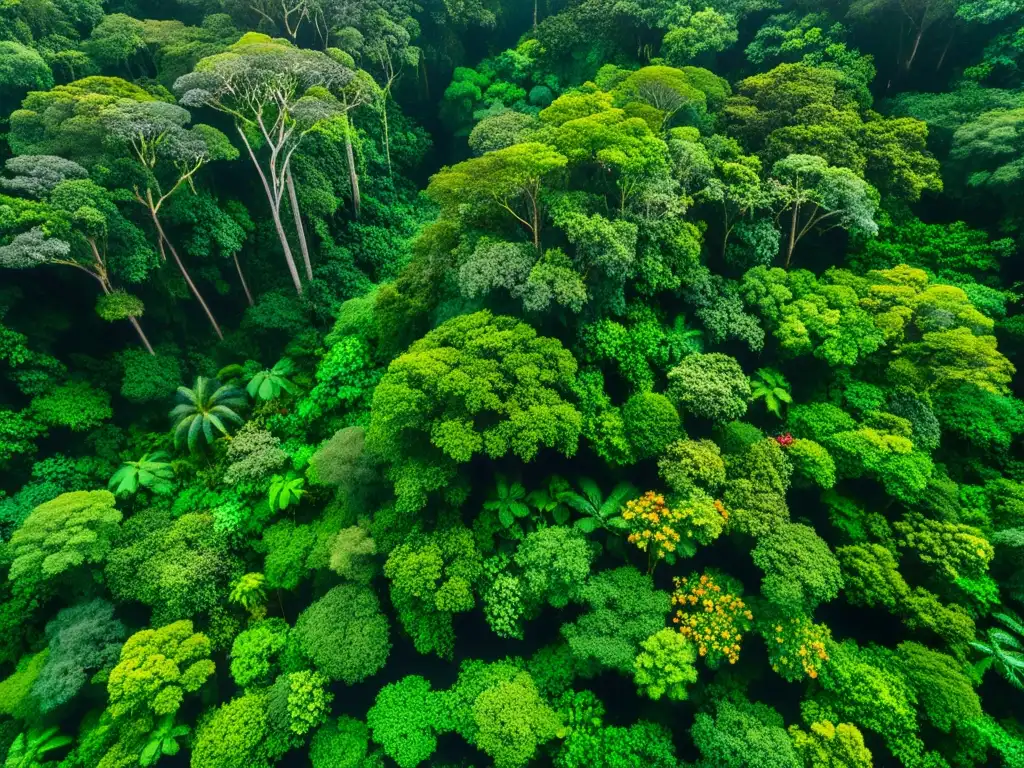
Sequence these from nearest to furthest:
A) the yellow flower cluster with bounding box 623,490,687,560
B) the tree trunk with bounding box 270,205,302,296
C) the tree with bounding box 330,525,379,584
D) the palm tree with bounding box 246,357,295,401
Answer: the yellow flower cluster with bounding box 623,490,687,560, the tree with bounding box 330,525,379,584, the palm tree with bounding box 246,357,295,401, the tree trunk with bounding box 270,205,302,296

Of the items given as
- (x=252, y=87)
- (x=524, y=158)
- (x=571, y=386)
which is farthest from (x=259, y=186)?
(x=571, y=386)

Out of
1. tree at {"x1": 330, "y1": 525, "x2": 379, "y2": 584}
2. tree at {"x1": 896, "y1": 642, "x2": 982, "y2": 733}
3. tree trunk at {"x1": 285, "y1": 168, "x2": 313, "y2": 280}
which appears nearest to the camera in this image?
tree at {"x1": 896, "y1": 642, "x2": 982, "y2": 733}

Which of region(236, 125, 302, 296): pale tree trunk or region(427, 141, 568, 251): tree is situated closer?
region(427, 141, 568, 251): tree

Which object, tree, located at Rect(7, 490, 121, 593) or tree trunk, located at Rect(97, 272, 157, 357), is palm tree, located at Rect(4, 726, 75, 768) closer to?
tree, located at Rect(7, 490, 121, 593)

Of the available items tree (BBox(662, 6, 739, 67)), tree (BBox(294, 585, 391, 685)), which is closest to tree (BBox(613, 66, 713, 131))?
tree (BBox(662, 6, 739, 67))

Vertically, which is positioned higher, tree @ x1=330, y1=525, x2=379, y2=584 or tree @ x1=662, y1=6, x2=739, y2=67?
tree @ x1=662, y1=6, x2=739, y2=67
